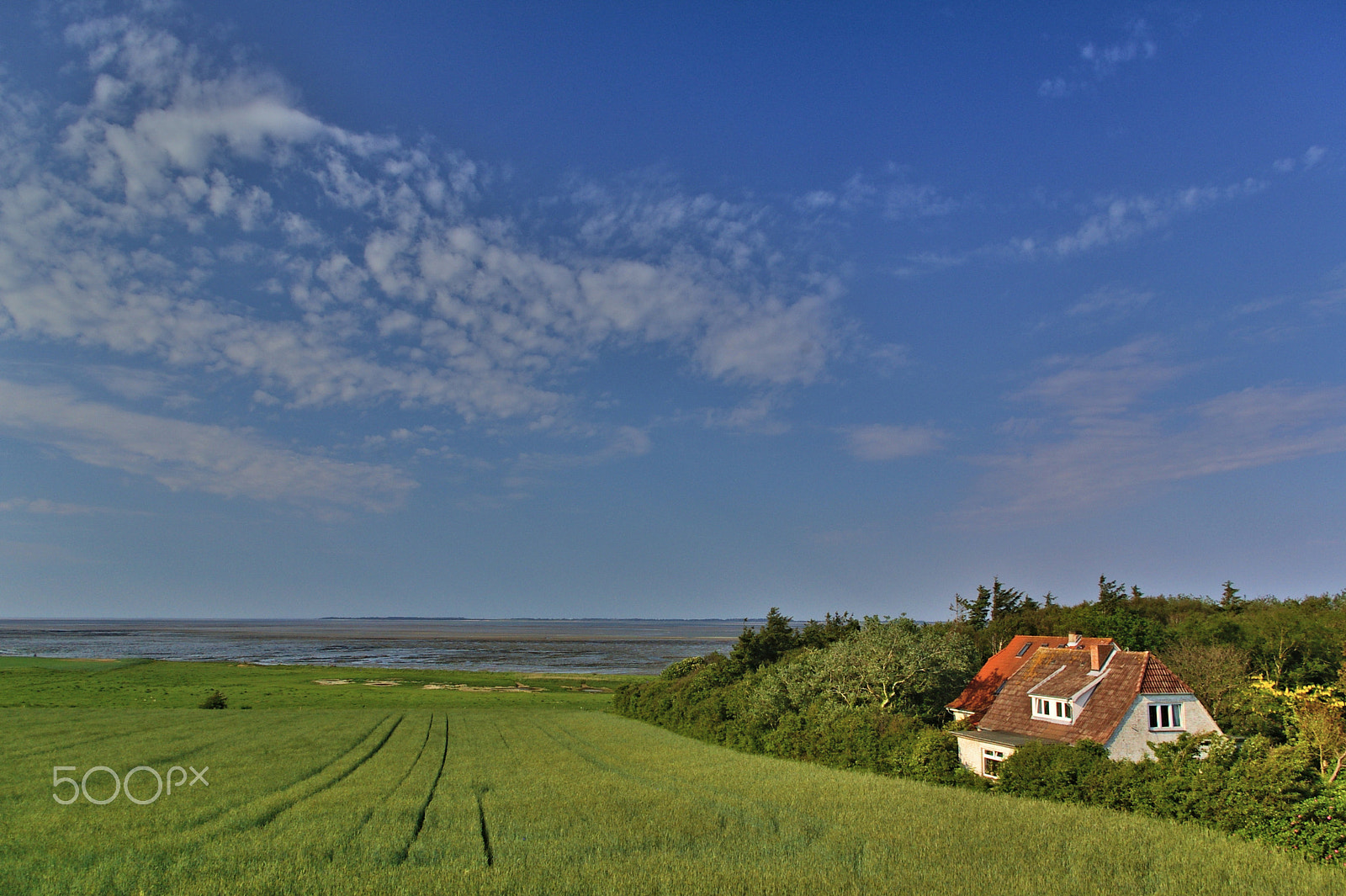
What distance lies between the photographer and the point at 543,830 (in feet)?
62.3

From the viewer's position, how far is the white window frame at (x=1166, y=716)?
96.7 feet

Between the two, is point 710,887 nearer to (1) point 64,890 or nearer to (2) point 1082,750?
(1) point 64,890

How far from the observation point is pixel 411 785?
86.6ft

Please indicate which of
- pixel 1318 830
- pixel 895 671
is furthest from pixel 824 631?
pixel 1318 830

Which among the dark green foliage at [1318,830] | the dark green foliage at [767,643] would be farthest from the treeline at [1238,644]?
the dark green foliage at [767,643]

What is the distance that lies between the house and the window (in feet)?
0.12

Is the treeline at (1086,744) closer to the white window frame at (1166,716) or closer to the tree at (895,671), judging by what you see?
the tree at (895,671)

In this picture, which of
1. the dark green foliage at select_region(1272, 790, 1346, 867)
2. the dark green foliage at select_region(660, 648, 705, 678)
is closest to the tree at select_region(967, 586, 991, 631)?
the dark green foliage at select_region(660, 648, 705, 678)

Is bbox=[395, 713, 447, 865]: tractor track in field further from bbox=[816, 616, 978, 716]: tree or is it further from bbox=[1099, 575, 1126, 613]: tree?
bbox=[1099, 575, 1126, 613]: tree

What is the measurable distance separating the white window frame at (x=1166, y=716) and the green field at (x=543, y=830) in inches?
412

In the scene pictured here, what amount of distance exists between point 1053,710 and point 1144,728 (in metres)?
3.62

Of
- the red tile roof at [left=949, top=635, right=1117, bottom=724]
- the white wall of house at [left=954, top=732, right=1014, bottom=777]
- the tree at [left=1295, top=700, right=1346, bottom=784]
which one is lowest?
the white wall of house at [left=954, top=732, right=1014, bottom=777]

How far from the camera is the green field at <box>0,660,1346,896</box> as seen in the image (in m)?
14.4

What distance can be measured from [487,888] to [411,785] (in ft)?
50.8
